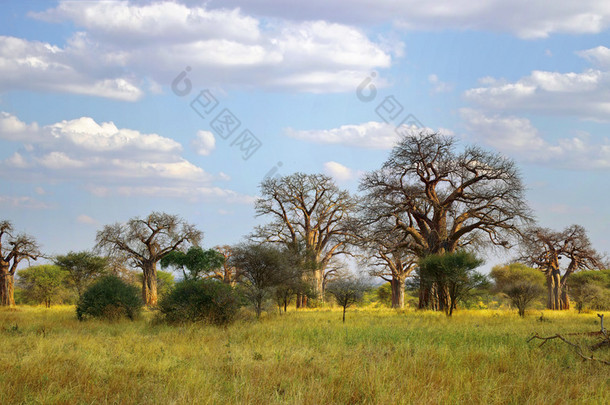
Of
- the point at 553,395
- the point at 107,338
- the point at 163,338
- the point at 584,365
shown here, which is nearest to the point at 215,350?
the point at 163,338

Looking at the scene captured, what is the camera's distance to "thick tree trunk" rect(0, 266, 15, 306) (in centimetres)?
3472

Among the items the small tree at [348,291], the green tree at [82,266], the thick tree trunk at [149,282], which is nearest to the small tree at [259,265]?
the small tree at [348,291]

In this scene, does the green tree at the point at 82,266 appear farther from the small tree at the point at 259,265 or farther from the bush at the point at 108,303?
the bush at the point at 108,303

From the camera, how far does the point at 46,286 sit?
41.8m

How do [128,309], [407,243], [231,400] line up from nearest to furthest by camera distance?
[231,400] < [128,309] < [407,243]

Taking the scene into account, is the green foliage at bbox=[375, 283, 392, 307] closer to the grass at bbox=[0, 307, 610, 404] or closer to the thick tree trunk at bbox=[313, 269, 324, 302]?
the thick tree trunk at bbox=[313, 269, 324, 302]

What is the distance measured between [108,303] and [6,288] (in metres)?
20.3

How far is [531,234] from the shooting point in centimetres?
2562

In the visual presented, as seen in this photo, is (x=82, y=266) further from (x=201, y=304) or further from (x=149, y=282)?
(x=201, y=304)

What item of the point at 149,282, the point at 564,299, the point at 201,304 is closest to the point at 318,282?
the point at 149,282

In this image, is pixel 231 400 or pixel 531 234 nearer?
pixel 231 400

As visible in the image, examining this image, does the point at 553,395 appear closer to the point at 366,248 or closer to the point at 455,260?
the point at 455,260

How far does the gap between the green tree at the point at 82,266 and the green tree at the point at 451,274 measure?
25351mm

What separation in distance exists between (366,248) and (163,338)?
16005mm
